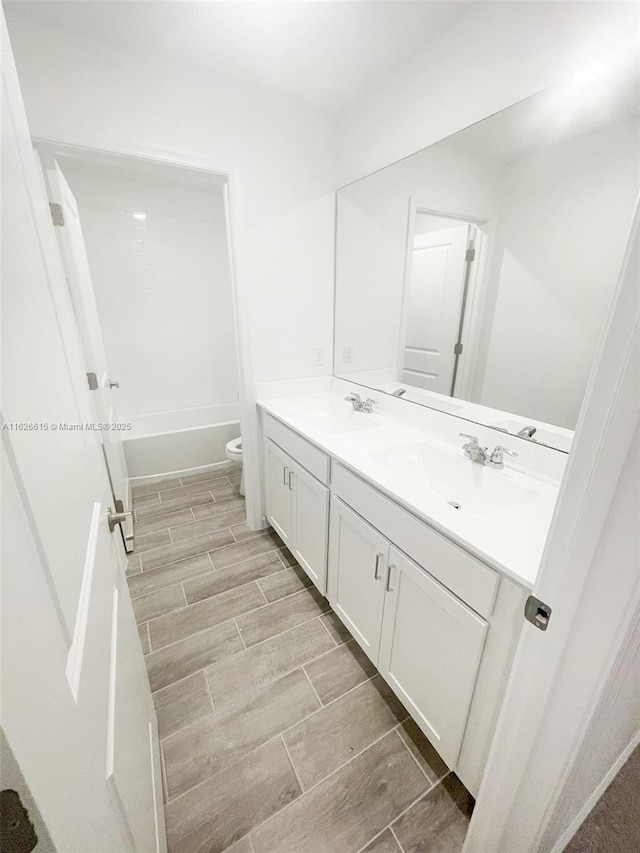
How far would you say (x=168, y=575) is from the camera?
187cm

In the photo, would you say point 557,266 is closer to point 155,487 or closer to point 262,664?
point 262,664

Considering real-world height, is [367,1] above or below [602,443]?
above

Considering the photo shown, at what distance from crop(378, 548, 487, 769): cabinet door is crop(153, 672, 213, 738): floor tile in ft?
2.33

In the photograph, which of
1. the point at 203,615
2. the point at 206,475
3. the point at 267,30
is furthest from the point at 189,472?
the point at 267,30

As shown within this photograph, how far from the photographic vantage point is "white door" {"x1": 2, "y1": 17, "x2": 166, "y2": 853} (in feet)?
0.94

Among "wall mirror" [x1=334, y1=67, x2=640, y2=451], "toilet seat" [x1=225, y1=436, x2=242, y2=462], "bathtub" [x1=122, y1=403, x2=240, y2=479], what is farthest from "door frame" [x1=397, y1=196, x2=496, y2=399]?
"bathtub" [x1=122, y1=403, x2=240, y2=479]

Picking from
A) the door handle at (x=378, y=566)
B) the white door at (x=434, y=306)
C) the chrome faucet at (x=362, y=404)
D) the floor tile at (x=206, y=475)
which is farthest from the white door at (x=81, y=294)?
the white door at (x=434, y=306)

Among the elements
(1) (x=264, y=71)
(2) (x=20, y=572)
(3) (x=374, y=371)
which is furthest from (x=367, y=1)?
(2) (x=20, y=572)

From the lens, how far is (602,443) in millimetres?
456

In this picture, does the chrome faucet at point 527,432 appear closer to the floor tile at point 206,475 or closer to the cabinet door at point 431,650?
the cabinet door at point 431,650

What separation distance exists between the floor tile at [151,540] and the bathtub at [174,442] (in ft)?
2.48

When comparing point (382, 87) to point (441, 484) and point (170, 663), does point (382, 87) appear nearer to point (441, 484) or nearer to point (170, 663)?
point (441, 484)

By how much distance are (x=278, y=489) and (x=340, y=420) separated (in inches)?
21.0

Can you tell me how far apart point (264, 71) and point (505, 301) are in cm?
146
